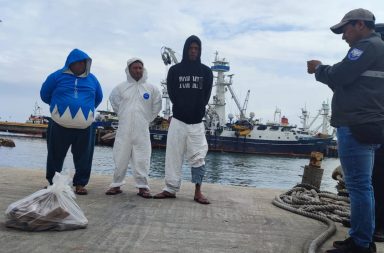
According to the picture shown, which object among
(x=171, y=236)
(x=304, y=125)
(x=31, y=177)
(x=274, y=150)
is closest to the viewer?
(x=171, y=236)

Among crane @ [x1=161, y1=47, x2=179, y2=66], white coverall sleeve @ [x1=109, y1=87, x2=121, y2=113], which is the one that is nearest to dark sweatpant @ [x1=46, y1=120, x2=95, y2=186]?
white coverall sleeve @ [x1=109, y1=87, x2=121, y2=113]

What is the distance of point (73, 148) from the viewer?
4.93m

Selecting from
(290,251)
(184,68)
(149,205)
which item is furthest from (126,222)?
(184,68)

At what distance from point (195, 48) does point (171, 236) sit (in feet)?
7.73

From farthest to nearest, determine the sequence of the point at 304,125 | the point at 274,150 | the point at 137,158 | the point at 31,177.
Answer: the point at 304,125
the point at 274,150
the point at 31,177
the point at 137,158

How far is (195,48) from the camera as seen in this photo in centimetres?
486

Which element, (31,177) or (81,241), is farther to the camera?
(31,177)

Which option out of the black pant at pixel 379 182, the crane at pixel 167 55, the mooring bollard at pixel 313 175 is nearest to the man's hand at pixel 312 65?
the black pant at pixel 379 182

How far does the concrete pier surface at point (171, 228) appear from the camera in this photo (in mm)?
2846

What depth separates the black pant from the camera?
3.30 m

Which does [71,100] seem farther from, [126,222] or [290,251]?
[290,251]

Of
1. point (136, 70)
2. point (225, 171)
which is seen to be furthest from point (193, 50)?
point (225, 171)

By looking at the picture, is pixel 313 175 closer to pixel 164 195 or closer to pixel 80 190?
pixel 164 195

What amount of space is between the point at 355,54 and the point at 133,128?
2.79 metres
